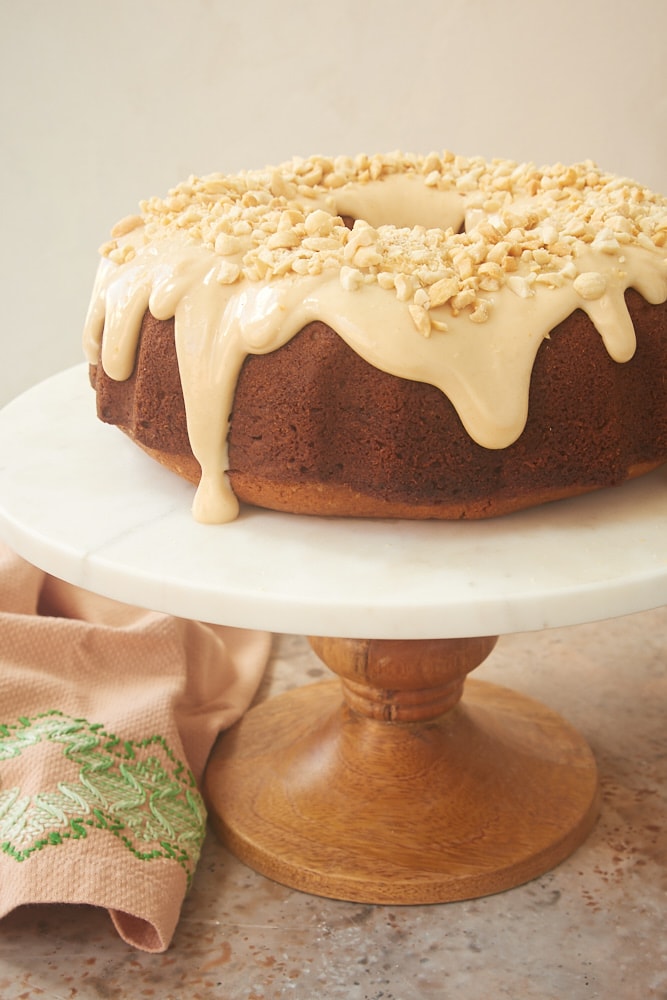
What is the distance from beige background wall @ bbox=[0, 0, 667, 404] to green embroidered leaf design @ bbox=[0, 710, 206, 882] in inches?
66.5

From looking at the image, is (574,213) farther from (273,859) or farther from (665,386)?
(273,859)

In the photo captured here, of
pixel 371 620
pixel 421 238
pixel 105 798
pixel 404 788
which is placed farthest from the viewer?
pixel 404 788

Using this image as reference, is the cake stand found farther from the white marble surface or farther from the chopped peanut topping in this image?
the chopped peanut topping

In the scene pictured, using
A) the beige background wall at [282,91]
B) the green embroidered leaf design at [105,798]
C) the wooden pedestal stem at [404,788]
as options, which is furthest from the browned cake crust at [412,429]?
the beige background wall at [282,91]

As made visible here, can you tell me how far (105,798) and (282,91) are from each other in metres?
1.86

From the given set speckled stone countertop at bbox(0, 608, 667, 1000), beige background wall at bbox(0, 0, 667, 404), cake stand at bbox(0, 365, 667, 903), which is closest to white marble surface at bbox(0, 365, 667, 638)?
cake stand at bbox(0, 365, 667, 903)

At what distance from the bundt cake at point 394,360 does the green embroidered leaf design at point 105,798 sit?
41 cm

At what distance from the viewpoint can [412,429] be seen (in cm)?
121

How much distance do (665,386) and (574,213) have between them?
261 mm

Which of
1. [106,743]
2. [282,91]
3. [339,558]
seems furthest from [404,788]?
[282,91]

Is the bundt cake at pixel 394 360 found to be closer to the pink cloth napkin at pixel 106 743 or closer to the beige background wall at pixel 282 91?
the pink cloth napkin at pixel 106 743

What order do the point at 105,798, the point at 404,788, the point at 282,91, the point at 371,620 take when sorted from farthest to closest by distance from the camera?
the point at 282,91 → the point at 404,788 → the point at 105,798 → the point at 371,620

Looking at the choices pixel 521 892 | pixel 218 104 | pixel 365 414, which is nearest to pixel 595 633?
pixel 521 892

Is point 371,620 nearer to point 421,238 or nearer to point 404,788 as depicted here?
point 421,238
